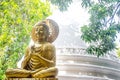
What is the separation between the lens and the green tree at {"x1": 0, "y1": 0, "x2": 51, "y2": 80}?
8.78m

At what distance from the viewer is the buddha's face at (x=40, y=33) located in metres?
3.47

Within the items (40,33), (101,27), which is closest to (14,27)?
(101,27)

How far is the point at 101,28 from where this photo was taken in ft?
20.8

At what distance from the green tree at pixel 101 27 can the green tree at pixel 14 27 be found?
3306mm

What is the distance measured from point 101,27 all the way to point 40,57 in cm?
330

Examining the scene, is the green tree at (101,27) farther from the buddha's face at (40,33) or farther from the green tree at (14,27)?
the green tree at (14,27)

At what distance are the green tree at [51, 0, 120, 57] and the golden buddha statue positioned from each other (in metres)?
2.65

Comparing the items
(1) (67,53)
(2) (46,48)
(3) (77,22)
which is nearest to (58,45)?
(1) (67,53)

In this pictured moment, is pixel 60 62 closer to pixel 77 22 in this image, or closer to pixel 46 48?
pixel 77 22

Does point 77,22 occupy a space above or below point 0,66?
above

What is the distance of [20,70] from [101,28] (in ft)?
11.5

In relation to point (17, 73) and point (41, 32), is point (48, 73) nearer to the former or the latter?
point (17, 73)

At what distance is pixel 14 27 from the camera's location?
9.45 metres

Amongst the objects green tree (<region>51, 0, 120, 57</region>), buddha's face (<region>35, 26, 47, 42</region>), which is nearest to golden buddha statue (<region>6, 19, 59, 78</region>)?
buddha's face (<region>35, 26, 47, 42</region>)
